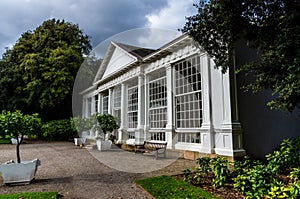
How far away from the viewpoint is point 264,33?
4777 mm

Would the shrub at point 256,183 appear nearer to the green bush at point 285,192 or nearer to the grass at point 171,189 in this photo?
the green bush at point 285,192

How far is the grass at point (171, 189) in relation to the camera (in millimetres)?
3905

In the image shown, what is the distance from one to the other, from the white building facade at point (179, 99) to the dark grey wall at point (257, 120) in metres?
0.53

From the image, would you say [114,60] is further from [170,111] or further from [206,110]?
[206,110]

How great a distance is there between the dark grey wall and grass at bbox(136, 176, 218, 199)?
367cm

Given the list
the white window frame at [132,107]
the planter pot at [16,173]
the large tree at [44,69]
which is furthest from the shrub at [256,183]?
the large tree at [44,69]

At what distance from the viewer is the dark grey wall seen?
7406mm

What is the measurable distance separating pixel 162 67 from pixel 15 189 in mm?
7530

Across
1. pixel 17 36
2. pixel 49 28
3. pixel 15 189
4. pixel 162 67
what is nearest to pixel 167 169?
pixel 15 189

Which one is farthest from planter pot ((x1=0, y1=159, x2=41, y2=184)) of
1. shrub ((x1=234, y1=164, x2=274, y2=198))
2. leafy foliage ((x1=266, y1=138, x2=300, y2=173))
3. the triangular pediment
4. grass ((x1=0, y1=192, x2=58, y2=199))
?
the triangular pediment

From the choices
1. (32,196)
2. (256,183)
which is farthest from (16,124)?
(256,183)

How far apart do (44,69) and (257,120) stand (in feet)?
59.9

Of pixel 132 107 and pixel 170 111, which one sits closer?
pixel 170 111

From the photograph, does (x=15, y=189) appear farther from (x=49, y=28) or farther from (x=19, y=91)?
(x=49, y=28)
